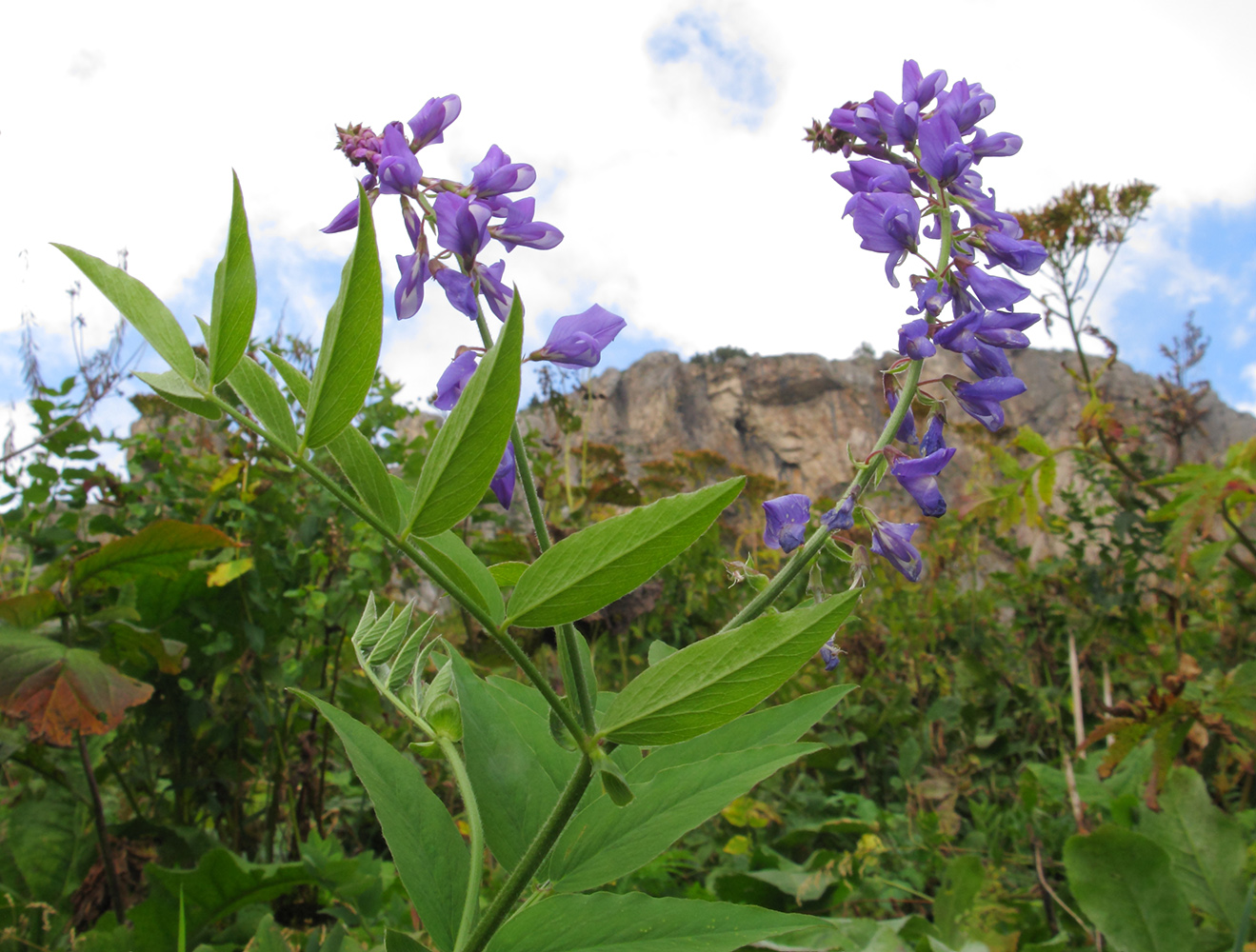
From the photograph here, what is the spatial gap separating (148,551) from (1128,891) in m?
2.00

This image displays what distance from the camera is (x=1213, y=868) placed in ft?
5.08

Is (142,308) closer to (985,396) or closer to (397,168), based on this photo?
(397,168)

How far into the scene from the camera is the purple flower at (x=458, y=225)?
0.73m

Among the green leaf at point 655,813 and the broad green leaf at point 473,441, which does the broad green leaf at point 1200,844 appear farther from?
the broad green leaf at point 473,441

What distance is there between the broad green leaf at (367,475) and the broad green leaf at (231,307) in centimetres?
10

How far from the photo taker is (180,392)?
23.4 inches

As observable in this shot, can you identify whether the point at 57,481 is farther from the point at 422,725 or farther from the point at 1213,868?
the point at 1213,868

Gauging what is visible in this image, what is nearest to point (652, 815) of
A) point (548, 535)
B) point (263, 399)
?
point (548, 535)

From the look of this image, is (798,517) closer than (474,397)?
No

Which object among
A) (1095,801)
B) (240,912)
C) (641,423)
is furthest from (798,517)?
(641,423)

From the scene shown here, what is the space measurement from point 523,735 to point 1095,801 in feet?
5.72

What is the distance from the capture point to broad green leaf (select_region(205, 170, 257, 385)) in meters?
0.59

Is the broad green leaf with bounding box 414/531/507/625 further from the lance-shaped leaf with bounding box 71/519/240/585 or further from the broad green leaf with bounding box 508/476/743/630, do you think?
the lance-shaped leaf with bounding box 71/519/240/585

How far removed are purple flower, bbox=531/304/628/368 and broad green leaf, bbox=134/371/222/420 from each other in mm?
299
